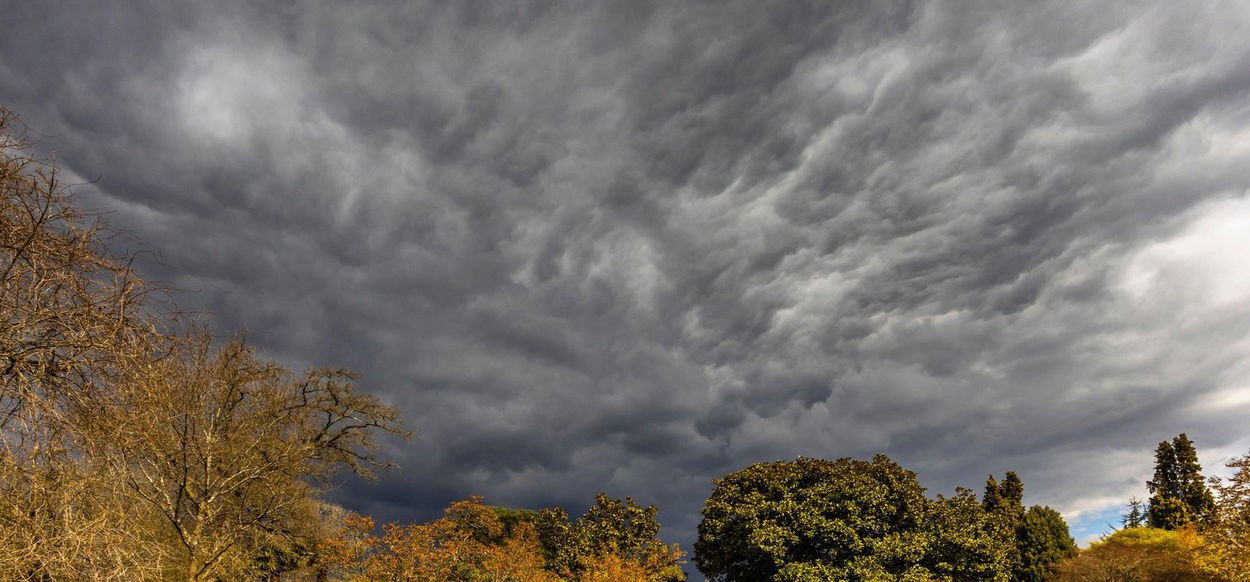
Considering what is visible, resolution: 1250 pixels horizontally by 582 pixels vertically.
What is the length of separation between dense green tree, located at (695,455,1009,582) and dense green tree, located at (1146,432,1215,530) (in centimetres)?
3643

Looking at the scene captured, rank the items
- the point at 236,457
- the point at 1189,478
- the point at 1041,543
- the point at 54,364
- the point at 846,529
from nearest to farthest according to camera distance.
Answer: the point at 54,364 → the point at 236,457 → the point at 846,529 → the point at 1041,543 → the point at 1189,478

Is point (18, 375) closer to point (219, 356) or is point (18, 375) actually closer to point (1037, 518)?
point (219, 356)

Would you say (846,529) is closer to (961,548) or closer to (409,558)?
(961,548)

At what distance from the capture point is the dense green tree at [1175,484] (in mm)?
60875

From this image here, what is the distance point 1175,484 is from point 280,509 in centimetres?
7773

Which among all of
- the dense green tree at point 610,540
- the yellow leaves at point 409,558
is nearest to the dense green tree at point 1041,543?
→ the dense green tree at point 610,540

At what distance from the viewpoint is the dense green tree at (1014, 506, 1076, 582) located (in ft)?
164

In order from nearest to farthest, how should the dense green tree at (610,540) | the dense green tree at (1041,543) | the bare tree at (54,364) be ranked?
the bare tree at (54,364), the dense green tree at (610,540), the dense green tree at (1041,543)

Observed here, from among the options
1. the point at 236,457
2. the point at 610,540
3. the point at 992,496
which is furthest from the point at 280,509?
the point at 992,496

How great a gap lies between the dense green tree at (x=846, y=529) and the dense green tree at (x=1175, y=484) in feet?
120

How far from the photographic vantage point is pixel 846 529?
36.8 meters

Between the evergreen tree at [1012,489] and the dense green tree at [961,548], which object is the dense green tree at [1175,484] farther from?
the dense green tree at [961,548]

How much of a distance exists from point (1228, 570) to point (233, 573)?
45.2 m

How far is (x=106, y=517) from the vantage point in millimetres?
6414
